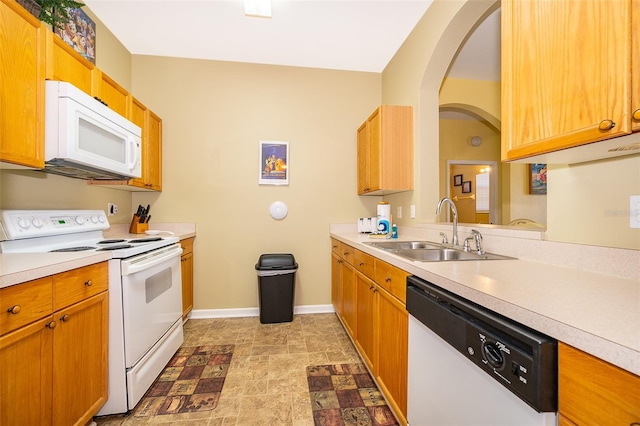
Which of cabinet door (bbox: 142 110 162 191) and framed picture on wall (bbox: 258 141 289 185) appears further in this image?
framed picture on wall (bbox: 258 141 289 185)

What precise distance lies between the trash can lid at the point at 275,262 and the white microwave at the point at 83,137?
4.46 ft

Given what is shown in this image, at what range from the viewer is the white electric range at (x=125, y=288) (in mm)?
1490

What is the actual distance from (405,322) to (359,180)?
2069 mm

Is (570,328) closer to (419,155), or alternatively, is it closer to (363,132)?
(419,155)

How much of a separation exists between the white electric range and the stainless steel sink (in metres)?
1.51

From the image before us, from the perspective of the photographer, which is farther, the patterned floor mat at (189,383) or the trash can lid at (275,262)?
the trash can lid at (275,262)

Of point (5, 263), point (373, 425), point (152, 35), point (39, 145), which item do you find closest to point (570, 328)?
point (373, 425)

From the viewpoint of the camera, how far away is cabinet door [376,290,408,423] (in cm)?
130

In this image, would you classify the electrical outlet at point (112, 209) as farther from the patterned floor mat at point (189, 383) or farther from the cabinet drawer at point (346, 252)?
the cabinet drawer at point (346, 252)

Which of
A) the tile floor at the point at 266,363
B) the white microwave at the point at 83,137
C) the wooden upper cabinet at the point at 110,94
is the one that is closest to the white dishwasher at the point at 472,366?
the tile floor at the point at 266,363

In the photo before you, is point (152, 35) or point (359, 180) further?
point (359, 180)

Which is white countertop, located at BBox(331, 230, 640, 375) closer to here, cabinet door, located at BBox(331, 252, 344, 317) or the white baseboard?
cabinet door, located at BBox(331, 252, 344, 317)

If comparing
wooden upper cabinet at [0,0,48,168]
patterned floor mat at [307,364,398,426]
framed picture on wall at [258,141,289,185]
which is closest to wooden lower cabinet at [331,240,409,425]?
patterned floor mat at [307,364,398,426]

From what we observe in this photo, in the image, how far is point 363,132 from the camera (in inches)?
117
